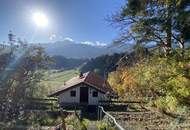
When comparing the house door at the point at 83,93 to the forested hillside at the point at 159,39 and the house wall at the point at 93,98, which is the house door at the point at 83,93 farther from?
the forested hillside at the point at 159,39

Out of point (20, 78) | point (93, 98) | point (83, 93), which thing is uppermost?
point (83, 93)

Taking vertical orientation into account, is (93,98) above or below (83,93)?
below

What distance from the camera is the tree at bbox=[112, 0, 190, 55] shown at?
30.5 meters

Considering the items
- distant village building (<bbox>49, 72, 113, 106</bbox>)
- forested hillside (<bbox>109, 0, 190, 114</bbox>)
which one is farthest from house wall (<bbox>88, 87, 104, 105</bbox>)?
forested hillside (<bbox>109, 0, 190, 114</bbox>)

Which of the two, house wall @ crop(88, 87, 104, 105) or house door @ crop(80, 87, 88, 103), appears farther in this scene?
house door @ crop(80, 87, 88, 103)

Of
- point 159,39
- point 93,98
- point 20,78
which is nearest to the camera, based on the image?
point 20,78

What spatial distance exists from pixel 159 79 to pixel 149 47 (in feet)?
23.6

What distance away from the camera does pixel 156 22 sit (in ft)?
107

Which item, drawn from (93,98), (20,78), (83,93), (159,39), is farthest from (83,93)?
(20,78)

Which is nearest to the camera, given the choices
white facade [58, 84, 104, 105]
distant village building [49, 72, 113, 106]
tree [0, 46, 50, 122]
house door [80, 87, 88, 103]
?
tree [0, 46, 50, 122]

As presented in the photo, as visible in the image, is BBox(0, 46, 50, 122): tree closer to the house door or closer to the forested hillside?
the forested hillside

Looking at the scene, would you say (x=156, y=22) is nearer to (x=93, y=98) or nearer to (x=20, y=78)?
(x=20, y=78)

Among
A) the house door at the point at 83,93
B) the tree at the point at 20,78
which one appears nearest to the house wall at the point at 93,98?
the house door at the point at 83,93

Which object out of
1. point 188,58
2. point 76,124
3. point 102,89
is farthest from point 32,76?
point 102,89
